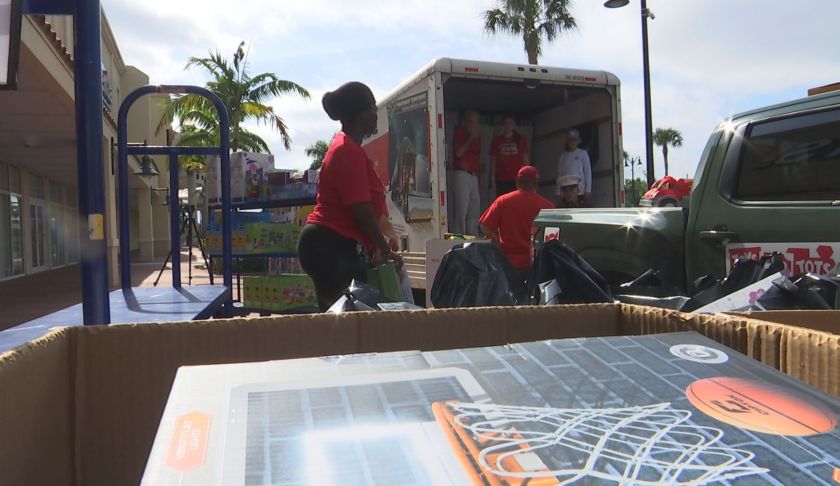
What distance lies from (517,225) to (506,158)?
338 cm

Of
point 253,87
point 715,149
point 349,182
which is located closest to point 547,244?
point 349,182

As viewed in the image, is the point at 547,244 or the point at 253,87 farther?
the point at 253,87

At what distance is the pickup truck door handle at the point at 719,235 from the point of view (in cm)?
346

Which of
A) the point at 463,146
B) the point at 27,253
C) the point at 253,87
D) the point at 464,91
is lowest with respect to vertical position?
the point at 27,253

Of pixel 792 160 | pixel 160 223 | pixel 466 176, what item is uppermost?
pixel 160 223

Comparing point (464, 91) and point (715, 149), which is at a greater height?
point (464, 91)

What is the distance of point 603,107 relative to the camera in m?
8.34

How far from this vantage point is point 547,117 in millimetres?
9641

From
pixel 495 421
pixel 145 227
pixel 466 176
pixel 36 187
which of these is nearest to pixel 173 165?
pixel 466 176

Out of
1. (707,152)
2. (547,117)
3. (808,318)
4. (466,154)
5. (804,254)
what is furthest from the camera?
(547,117)

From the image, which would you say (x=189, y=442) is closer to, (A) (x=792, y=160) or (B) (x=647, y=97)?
(A) (x=792, y=160)

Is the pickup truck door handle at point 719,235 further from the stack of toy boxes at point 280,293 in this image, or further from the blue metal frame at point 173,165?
the stack of toy boxes at point 280,293

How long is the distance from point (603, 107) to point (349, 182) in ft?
20.3

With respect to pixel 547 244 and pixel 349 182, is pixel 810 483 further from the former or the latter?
pixel 349 182
